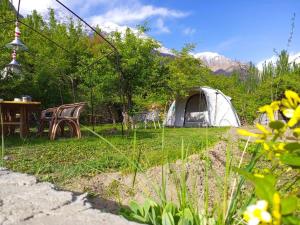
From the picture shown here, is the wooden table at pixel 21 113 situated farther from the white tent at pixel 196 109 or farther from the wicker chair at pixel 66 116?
the white tent at pixel 196 109

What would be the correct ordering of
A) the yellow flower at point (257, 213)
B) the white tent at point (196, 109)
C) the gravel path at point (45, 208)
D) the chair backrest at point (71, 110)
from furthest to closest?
the white tent at point (196, 109) → the chair backrest at point (71, 110) → the gravel path at point (45, 208) → the yellow flower at point (257, 213)

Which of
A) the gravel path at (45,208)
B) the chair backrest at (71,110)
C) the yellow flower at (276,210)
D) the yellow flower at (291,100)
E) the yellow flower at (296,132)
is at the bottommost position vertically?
the gravel path at (45,208)

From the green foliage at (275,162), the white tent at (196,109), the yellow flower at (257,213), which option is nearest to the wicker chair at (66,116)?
the green foliage at (275,162)

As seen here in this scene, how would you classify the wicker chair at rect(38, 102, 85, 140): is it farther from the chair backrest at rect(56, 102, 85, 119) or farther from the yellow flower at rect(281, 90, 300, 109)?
the yellow flower at rect(281, 90, 300, 109)

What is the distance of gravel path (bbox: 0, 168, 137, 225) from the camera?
3.42 feet

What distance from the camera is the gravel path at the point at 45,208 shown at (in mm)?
1042

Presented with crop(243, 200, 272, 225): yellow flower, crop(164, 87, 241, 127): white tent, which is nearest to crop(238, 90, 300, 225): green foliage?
crop(243, 200, 272, 225): yellow flower

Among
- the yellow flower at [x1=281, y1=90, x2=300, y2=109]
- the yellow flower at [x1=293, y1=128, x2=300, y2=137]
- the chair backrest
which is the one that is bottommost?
the yellow flower at [x1=293, y1=128, x2=300, y2=137]

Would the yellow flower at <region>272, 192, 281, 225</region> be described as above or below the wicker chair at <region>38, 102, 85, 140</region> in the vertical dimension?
below

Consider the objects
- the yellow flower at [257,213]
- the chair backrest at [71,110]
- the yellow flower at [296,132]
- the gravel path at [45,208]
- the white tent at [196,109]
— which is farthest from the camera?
the white tent at [196,109]

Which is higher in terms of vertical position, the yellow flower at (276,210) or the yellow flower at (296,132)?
the yellow flower at (296,132)

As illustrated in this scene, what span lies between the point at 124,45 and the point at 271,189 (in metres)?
13.7

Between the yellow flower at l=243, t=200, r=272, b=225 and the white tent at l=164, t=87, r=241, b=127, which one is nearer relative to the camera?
the yellow flower at l=243, t=200, r=272, b=225

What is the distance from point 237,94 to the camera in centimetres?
1891
